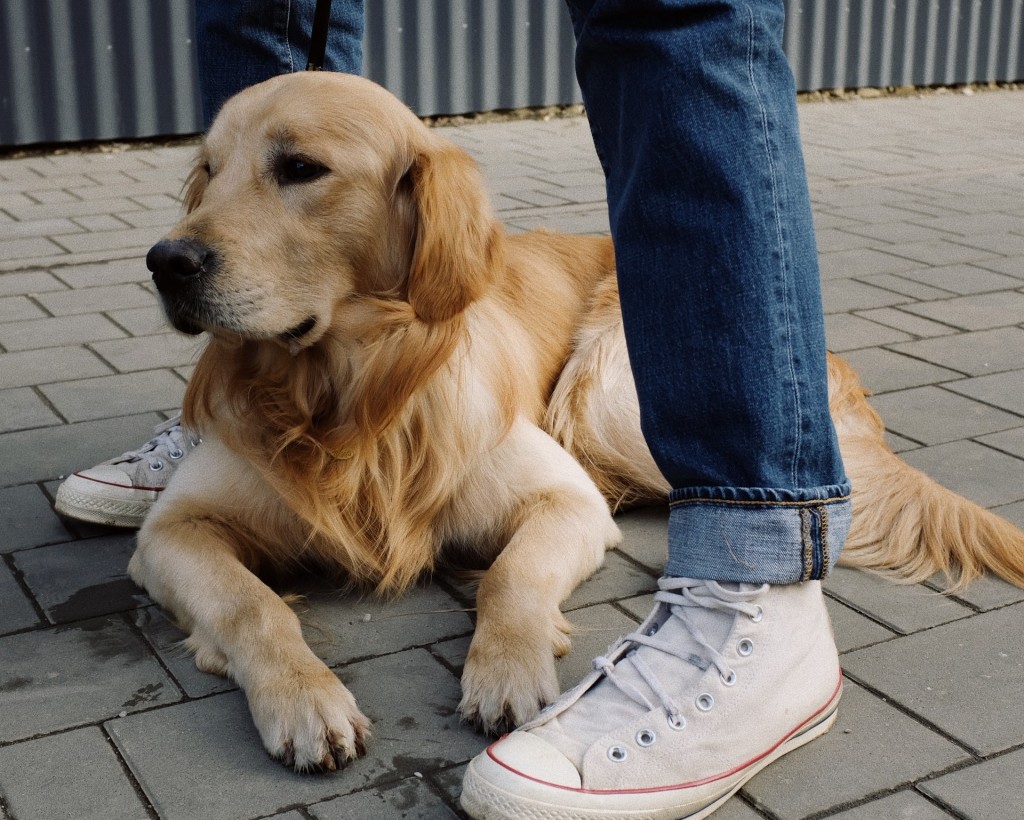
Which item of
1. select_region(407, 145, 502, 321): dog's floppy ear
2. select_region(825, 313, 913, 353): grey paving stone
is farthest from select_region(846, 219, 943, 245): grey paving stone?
select_region(407, 145, 502, 321): dog's floppy ear

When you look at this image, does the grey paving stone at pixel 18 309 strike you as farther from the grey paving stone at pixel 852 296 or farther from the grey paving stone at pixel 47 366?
the grey paving stone at pixel 852 296

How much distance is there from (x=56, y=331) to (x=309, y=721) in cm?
277

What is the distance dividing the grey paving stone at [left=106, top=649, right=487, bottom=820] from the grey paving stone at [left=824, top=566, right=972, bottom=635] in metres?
0.86

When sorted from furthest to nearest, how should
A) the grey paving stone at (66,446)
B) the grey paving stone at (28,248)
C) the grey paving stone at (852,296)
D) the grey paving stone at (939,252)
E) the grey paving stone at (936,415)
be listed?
the grey paving stone at (939,252) < the grey paving stone at (28,248) < the grey paving stone at (852,296) < the grey paving stone at (936,415) < the grey paving stone at (66,446)

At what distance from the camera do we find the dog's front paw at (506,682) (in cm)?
211

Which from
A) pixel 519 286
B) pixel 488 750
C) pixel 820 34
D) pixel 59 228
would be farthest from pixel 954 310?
pixel 820 34

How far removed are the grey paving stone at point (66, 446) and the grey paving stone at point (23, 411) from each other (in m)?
0.05

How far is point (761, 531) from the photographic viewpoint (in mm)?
1954

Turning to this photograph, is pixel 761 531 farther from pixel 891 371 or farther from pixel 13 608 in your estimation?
pixel 891 371

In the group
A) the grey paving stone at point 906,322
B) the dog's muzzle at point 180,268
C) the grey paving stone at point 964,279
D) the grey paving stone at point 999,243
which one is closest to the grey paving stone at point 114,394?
the dog's muzzle at point 180,268

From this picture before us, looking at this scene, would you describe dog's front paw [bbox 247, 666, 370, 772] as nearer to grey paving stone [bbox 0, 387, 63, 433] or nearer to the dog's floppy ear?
the dog's floppy ear

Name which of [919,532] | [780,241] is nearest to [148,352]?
[919,532]

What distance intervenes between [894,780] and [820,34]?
29.7 feet

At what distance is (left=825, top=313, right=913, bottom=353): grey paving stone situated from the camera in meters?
4.37
